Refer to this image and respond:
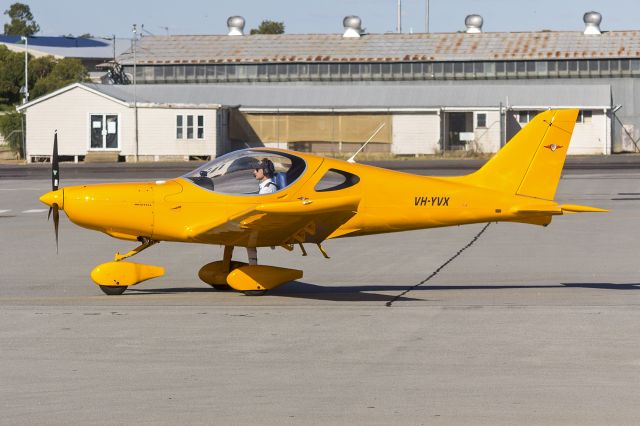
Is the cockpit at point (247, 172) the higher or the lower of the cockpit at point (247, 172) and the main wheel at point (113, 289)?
the higher

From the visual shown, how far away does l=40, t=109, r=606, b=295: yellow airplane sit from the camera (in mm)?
13094

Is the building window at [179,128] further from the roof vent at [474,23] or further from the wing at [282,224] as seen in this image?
the wing at [282,224]

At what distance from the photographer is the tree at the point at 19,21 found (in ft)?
575

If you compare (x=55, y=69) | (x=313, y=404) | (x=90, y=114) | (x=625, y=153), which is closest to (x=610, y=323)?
(x=313, y=404)

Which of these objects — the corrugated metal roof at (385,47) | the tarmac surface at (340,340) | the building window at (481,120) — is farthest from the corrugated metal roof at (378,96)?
the tarmac surface at (340,340)

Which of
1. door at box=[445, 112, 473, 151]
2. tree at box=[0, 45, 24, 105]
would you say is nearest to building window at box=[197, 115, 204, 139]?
door at box=[445, 112, 473, 151]

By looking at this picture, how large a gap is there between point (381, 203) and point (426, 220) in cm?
61

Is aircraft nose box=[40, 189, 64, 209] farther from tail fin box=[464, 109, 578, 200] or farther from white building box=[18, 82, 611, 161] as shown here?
white building box=[18, 82, 611, 161]

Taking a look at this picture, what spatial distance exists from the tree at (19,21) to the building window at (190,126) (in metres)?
125

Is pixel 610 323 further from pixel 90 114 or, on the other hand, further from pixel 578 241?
pixel 90 114

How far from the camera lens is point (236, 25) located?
7925cm

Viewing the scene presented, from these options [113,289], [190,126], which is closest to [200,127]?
[190,126]

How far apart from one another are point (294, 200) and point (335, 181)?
0.59m

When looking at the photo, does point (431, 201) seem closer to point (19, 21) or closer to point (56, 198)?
point (56, 198)
